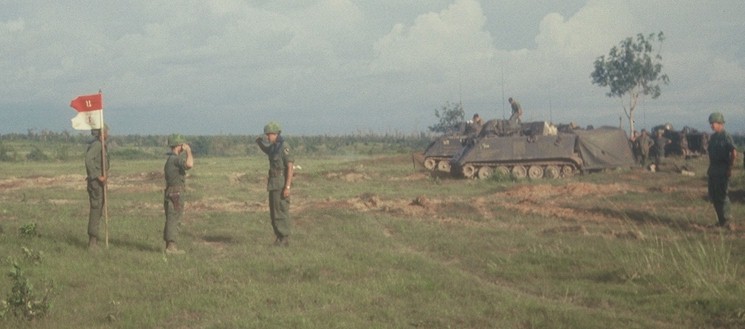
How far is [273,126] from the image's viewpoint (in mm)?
12562

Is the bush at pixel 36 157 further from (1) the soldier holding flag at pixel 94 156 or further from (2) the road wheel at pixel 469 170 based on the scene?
(1) the soldier holding flag at pixel 94 156

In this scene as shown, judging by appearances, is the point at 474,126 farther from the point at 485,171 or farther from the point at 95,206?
the point at 95,206

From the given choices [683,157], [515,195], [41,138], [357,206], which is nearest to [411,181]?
[515,195]

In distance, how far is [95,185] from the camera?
12320 millimetres

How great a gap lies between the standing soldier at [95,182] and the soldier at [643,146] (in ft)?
73.1

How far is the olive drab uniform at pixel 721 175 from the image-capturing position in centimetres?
1299

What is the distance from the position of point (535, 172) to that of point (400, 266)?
18.5 meters

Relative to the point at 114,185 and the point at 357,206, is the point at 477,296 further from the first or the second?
the point at 114,185

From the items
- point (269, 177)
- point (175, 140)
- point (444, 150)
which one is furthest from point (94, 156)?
point (444, 150)

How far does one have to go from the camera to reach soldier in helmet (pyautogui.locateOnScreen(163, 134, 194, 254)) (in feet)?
39.2

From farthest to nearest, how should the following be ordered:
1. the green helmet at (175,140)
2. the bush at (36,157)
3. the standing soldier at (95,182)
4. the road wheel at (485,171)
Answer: the bush at (36,157), the road wheel at (485,171), the standing soldier at (95,182), the green helmet at (175,140)

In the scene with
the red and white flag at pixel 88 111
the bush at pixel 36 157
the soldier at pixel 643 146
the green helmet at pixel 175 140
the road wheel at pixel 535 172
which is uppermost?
the red and white flag at pixel 88 111

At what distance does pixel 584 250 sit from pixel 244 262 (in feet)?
14.4

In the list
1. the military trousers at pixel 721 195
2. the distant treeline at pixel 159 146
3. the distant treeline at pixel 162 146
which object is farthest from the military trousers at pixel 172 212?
the distant treeline at pixel 159 146
